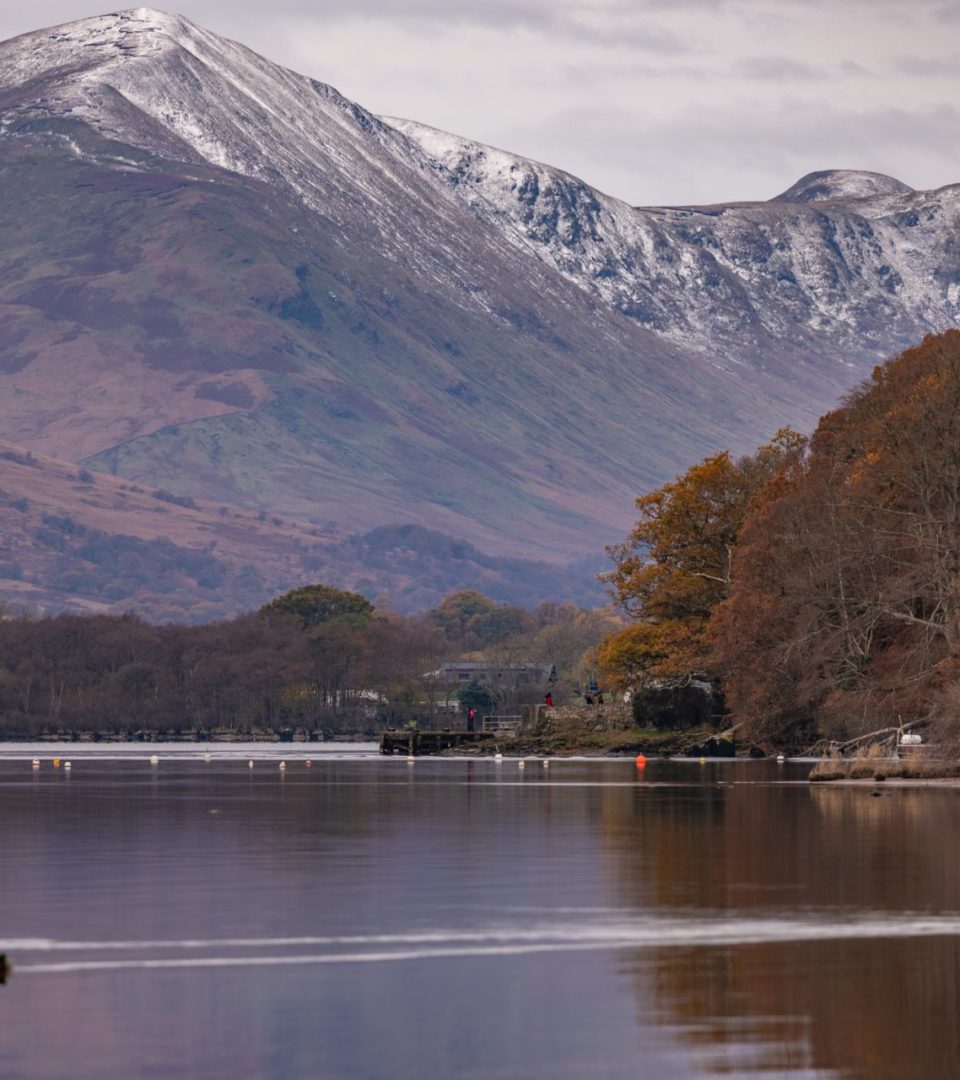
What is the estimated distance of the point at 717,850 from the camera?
43.7 metres

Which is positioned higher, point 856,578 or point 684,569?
point 684,569

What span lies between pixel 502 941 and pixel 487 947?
2.30ft

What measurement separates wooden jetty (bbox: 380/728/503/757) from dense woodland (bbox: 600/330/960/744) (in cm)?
2440

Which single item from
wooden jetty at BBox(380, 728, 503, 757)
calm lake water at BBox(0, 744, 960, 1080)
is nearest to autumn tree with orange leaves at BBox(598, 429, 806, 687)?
wooden jetty at BBox(380, 728, 503, 757)

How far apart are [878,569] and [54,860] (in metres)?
52.1

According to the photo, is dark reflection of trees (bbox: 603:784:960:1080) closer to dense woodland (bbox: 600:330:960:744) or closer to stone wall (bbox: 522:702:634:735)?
dense woodland (bbox: 600:330:960:744)

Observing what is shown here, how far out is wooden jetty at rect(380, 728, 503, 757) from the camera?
139250 millimetres

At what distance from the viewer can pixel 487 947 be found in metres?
28.8

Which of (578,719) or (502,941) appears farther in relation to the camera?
(578,719)

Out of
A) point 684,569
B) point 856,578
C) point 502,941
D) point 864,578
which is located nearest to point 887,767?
point 864,578

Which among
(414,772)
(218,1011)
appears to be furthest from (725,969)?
(414,772)

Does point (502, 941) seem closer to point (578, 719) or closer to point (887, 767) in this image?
point (887, 767)

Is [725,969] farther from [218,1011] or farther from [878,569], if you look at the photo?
[878,569]

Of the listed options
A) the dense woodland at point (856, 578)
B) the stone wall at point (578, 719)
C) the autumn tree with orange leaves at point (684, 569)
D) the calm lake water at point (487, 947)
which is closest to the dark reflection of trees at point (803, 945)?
the calm lake water at point (487, 947)
